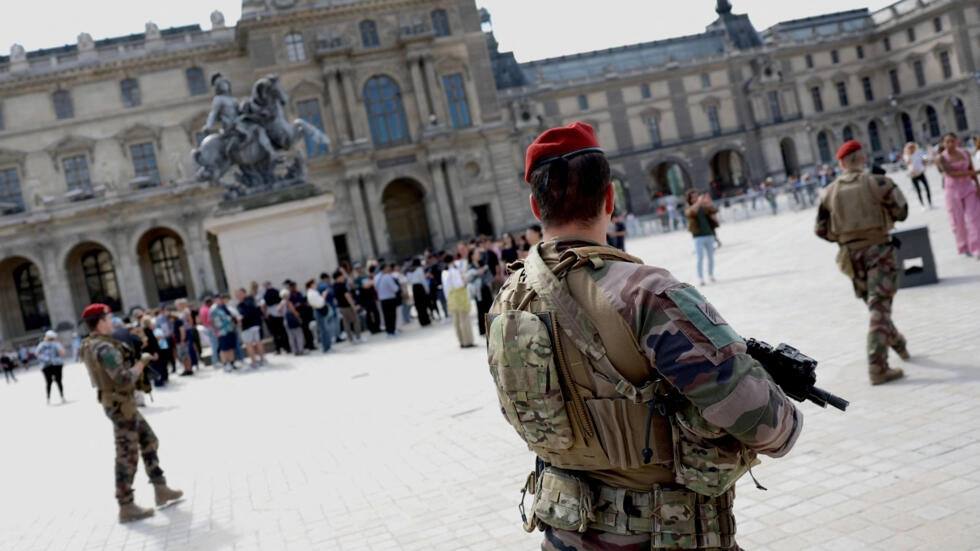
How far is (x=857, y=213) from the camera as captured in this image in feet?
23.0

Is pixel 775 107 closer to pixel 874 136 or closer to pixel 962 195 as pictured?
pixel 874 136

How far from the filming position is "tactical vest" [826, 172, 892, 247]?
6961 millimetres

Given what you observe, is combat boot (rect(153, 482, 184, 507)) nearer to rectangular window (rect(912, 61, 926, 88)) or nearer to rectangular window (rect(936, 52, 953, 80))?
rectangular window (rect(936, 52, 953, 80))

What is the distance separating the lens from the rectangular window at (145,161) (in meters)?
47.1

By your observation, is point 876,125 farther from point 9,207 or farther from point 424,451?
point 424,451

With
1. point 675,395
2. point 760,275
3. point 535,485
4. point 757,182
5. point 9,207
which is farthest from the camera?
point 757,182

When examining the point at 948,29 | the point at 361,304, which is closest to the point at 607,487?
the point at 361,304

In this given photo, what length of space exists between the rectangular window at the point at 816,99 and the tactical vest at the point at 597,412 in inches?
3263

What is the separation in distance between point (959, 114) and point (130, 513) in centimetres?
8620

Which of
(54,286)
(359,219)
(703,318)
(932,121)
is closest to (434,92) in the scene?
(359,219)

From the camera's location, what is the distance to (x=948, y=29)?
7488 centimetres

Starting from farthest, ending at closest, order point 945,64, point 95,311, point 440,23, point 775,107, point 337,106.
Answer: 1. point 945,64
2. point 775,107
3. point 440,23
4. point 337,106
5. point 95,311

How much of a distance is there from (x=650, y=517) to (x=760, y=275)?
14.3m

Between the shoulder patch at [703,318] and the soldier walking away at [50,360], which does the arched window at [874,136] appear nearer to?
the soldier walking away at [50,360]
